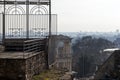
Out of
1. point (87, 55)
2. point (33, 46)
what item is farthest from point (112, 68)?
point (87, 55)

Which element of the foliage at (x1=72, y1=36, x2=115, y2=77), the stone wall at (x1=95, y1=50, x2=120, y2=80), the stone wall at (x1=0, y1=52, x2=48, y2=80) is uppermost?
the stone wall at (x1=0, y1=52, x2=48, y2=80)

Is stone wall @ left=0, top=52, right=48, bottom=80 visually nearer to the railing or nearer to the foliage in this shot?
the railing

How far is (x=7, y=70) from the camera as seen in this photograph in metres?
7.76

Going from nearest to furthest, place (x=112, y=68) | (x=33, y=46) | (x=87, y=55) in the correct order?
1. (x=33, y=46)
2. (x=112, y=68)
3. (x=87, y=55)

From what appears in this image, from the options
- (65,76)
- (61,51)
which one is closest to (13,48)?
(65,76)

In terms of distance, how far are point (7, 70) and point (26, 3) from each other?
3.88 meters

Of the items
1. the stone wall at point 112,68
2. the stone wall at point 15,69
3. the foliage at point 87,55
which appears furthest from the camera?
the foliage at point 87,55

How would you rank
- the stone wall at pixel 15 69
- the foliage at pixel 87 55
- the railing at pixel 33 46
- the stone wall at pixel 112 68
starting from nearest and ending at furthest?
the stone wall at pixel 15 69, the railing at pixel 33 46, the stone wall at pixel 112 68, the foliage at pixel 87 55

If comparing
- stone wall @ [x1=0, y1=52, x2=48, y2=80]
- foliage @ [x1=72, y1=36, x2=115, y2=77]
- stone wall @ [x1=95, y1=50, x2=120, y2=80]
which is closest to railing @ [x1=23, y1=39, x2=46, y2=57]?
stone wall @ [x1=0, y1=52, x2=48, y2=80]

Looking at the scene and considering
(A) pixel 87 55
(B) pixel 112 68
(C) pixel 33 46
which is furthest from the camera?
(A) pixel 87 55

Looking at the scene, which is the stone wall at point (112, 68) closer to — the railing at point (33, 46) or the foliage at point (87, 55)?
the railing at point (33, 46)

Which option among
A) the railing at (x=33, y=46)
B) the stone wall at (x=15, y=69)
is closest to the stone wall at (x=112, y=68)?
the railing at (x=33, y=46)

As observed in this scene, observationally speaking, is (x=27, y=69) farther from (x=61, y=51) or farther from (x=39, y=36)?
(x=61, y=51)

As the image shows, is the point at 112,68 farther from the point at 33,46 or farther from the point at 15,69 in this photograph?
the point at 15,69
